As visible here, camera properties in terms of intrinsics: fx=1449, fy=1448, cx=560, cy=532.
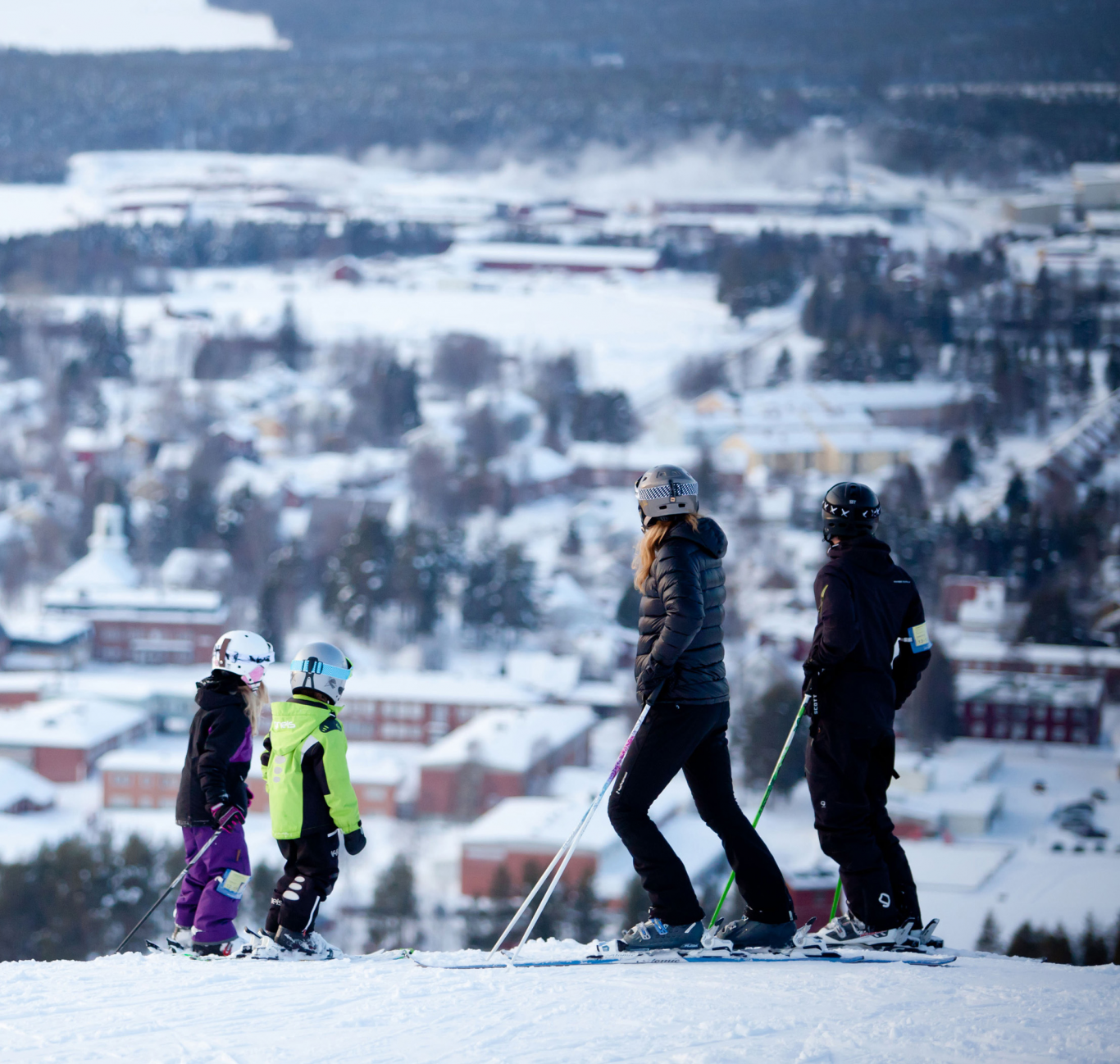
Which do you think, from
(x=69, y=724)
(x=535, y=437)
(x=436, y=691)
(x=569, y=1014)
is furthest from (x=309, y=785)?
(x=535, y=437)

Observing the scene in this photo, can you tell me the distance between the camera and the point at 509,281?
4928 centimetres

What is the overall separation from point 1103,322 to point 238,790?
140 feet

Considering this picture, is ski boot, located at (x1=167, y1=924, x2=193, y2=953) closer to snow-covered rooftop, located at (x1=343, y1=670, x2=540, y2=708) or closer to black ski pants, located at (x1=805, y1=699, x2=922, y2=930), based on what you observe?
black ski pants, located at (x1=805, y1=699, x2=922, y2=930)

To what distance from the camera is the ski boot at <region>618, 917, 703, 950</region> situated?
2070 mm

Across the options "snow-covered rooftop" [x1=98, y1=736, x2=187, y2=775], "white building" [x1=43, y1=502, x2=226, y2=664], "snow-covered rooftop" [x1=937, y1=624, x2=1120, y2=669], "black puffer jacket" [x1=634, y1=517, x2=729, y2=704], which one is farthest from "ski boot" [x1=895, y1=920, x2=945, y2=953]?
"white building" [x1=43, y1=502, x2=226, y2=664]

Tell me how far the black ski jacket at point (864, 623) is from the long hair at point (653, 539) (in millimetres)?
210

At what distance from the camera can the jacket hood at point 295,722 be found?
2.17 m

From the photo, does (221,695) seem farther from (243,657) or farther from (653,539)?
(653,539)

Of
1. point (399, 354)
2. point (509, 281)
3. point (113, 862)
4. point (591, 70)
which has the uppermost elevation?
point (591, 70)

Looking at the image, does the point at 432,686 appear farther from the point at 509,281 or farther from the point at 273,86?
the point at 273,86

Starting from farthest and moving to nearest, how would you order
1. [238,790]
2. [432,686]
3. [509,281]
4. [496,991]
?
[509,281] < [432,686] < [238,790] < [496,991]

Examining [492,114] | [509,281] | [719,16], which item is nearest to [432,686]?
[509,281]

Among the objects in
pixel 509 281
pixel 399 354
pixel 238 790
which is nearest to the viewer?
pixel 238 790

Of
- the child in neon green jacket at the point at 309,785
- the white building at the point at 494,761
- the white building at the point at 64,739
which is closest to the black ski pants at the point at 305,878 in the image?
the child in neon green jacket at the point at 309,785
